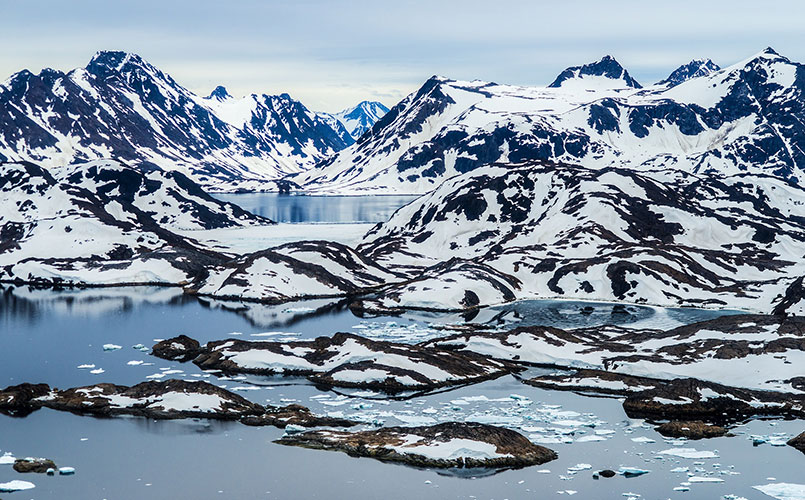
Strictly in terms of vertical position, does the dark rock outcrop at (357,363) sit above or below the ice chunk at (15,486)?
above

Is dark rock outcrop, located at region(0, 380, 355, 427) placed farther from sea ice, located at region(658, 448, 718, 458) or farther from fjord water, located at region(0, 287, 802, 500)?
sea ice, located at region(658, 448, 718, 458)

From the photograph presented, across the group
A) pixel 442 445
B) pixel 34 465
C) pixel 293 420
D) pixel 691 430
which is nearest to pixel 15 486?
pixel 34 465

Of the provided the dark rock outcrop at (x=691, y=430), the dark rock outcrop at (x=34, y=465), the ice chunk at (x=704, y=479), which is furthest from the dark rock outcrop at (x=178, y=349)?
the ice chunk at (x=704, y=479)

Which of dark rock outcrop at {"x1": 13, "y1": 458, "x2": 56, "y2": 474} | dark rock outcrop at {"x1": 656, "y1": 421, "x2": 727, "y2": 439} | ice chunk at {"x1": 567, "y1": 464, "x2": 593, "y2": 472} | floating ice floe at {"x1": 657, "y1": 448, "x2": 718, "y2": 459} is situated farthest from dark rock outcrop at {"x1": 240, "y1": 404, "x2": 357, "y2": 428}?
dark rock outcrop at {"x1": 656, "y1": 421, "x2": 727, "y2": 439}

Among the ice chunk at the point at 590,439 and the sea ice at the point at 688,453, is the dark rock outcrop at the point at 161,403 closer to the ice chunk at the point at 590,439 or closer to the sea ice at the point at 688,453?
the ice chunk at the point at 590,439

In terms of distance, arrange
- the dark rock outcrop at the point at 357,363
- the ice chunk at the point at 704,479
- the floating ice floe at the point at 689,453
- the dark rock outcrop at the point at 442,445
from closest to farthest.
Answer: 1. the ice chunk at the point at 704,479
2. the dark rock outcrop at the point at 442,445
3. the floating ice floe at the point at 689,453
4. the dark rock outcrop at the point at 357,363

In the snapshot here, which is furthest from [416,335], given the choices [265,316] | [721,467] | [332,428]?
[721,467]

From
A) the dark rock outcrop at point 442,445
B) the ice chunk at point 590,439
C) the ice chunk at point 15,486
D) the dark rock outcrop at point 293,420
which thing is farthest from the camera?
the dark rock outcrop at point 293,420

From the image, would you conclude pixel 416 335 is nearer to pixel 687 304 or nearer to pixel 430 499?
pixel 687 304
